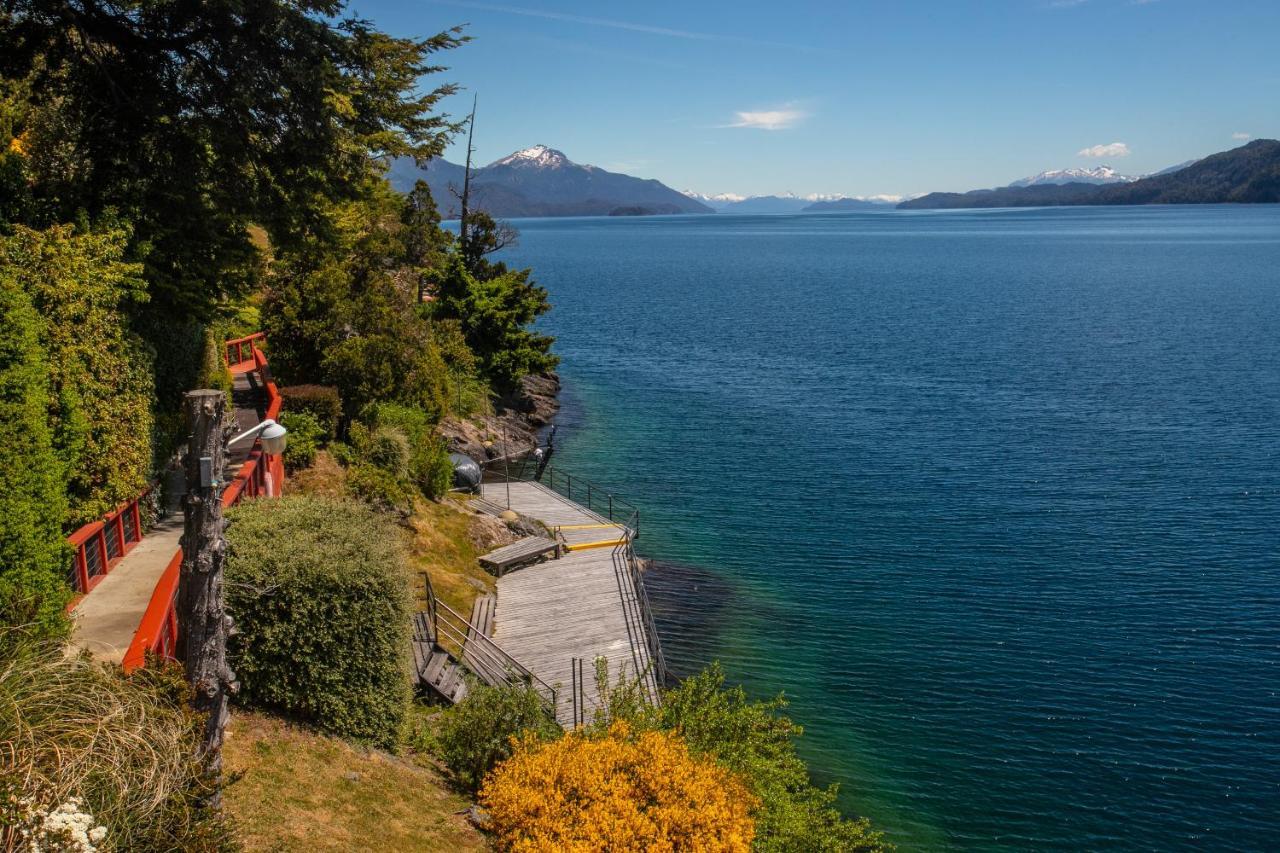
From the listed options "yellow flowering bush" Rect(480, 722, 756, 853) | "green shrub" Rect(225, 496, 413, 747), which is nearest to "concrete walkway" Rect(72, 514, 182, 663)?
"green shrub" Rect(225, 496, 413, 747)

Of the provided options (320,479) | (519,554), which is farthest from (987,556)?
(320,479)

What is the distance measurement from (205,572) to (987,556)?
102ft

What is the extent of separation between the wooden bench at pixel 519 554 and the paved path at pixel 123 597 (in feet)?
37.9

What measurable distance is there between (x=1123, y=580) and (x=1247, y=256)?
473 feet

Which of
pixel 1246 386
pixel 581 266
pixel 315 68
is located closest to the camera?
pixel 315 68

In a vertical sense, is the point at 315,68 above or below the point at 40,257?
above

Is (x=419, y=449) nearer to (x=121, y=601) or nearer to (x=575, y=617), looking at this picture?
(x=575, y=617)

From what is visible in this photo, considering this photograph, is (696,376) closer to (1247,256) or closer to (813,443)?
(813,443)

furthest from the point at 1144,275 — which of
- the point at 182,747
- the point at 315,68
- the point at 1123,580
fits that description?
the point at 182,747

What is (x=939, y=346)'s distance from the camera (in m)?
76.8

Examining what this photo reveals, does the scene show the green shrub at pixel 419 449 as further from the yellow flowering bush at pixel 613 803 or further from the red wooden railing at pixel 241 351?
the yellow flowering bush at pixel 613 803

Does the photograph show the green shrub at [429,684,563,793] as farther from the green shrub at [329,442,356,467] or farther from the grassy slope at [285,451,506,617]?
the green shrub at [329,442,356,467]

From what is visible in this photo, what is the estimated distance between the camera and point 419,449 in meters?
33.6

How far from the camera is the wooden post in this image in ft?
31.8
